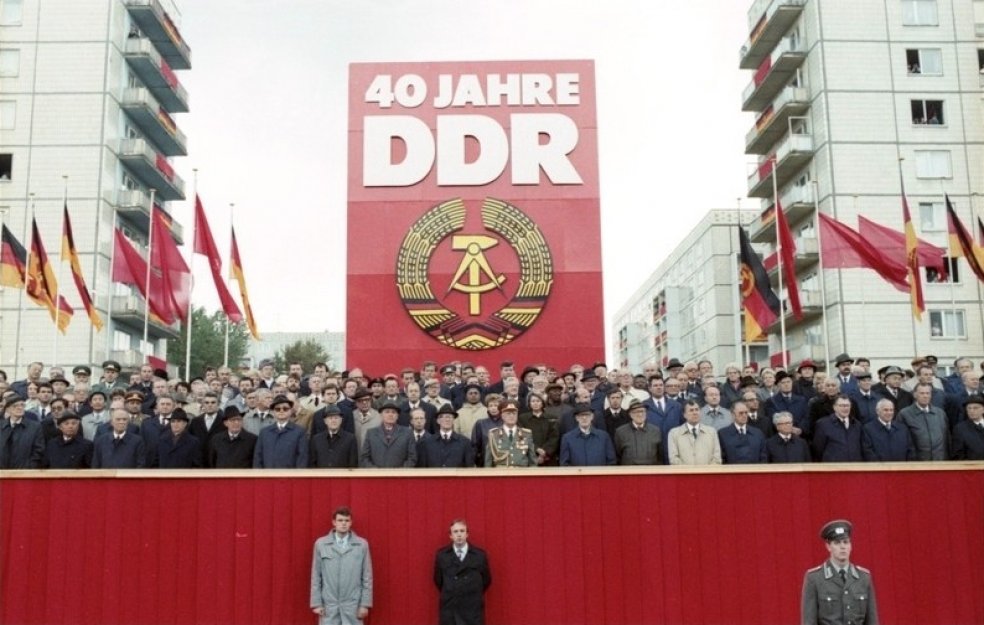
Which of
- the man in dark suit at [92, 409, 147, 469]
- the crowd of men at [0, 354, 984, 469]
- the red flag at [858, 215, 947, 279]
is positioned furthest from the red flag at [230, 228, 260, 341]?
the red flag at [858, 215, 947, 279]

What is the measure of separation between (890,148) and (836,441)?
35371 millimetres

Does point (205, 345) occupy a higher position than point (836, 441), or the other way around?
point (205, 345)

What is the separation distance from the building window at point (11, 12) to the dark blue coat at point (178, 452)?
38305 mm

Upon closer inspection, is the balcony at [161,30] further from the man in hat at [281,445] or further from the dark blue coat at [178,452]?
the man in hat at [281,445]

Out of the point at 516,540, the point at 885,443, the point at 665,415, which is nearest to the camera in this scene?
the point at 516,540

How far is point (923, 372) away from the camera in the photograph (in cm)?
1292

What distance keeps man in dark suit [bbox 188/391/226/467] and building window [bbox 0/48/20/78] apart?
3614 centimetres

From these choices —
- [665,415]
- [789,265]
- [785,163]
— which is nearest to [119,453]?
[665,415]

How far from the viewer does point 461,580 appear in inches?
388

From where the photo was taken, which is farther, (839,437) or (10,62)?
(10,62)

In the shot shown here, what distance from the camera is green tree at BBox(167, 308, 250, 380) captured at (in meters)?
65.9

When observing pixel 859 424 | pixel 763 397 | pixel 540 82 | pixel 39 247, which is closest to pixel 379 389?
pixel 763 397

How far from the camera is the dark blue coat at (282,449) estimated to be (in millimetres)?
11078

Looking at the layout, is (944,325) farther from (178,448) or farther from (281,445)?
(178,448)
